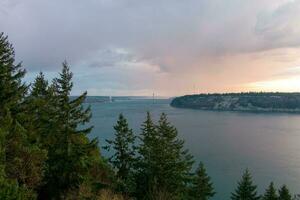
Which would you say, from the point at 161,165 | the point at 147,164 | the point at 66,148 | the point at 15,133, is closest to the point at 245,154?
the point at 161,165

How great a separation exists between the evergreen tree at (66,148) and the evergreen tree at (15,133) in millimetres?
2304

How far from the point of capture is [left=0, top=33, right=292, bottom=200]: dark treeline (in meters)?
16.5

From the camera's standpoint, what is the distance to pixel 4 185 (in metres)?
13.2

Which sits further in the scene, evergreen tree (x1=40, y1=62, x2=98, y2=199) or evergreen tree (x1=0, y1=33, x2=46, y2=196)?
evergreen tree (x1=40, y1=62, x2=98, y2=199)

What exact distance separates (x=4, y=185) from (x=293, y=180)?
64245 millimetres

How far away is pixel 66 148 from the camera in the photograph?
21766 millimetres

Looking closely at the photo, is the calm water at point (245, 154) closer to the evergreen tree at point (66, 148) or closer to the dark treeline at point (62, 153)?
the dark treeline at point (62, 153)

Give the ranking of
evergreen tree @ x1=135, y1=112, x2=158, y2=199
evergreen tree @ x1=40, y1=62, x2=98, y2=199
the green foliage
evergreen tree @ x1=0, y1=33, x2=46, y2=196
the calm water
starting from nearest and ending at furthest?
evergreen tree @ x1=0, y1=33, x2=46, y2=196 → evergreen tree @ x1=40, y1=62, x2=98, y2=199 → evergreen tree @ x1=135, y1=112, x2=158, y2=199 → the green foliage → the calm water

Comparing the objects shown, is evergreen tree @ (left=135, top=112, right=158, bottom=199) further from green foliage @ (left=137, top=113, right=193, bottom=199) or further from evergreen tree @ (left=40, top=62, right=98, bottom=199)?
evergreen tree @ (left=40, top=62, right=98, bottom=199)

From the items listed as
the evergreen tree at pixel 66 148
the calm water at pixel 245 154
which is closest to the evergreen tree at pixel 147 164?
the evergreen tree at pixel 66 148

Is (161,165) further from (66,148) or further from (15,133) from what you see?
(15,133)

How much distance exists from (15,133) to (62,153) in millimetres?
5530

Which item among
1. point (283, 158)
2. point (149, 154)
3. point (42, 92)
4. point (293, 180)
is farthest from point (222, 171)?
point (42, 92)

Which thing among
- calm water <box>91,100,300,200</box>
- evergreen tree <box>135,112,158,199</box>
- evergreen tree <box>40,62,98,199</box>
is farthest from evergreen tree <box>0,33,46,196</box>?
calm water <box>91,100,300,200</box>
